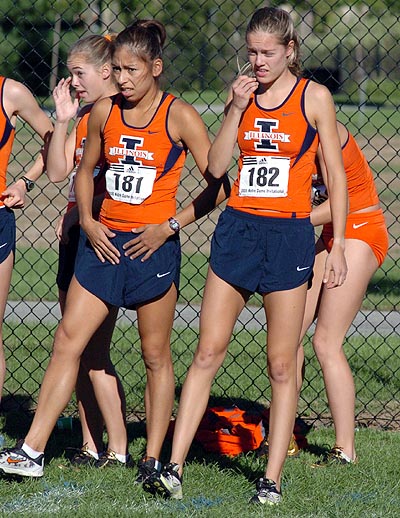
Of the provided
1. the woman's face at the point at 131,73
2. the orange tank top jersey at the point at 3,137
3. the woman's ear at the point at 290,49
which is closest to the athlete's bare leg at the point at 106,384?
the orange tank top jersey at the point at 3,137

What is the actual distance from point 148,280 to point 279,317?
0.62m

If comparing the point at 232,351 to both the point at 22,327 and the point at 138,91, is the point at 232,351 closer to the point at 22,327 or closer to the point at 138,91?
the point at 22,327

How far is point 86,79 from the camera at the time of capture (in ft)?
16.0

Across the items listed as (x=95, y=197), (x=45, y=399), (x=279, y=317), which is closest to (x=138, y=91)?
(x=95, y=197)

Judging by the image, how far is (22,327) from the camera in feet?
27.7

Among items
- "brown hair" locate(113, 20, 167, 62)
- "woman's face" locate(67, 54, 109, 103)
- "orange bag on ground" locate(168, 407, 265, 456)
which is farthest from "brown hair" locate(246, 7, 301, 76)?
"orange bag on ground" locate(168, 407, 265, 456)

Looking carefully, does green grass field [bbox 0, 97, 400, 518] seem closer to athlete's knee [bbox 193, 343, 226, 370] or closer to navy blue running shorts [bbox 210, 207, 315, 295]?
athlete's knee [bbox 193, 343, 226, 370]

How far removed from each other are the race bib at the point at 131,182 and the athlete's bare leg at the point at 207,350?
48 cm

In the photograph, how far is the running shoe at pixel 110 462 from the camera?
5066mm

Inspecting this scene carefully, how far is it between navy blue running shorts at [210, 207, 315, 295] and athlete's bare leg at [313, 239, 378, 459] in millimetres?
664

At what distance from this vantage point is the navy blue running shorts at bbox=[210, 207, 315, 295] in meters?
4.45

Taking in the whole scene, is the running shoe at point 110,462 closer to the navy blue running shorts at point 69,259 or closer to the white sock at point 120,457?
the white sock at point 120,457

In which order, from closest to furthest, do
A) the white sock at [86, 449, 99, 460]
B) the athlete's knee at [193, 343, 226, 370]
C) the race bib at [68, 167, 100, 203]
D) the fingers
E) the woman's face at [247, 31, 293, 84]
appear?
the woman's face at [247, 31, 293, 84] → the fingers → the athlete's knee at [193, 343, 226, 370] → the race bib at [68, 167, 100, 203] → the white sock at [86, 449, 99, 460]

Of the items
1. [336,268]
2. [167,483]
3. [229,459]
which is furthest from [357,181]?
[167,483]
